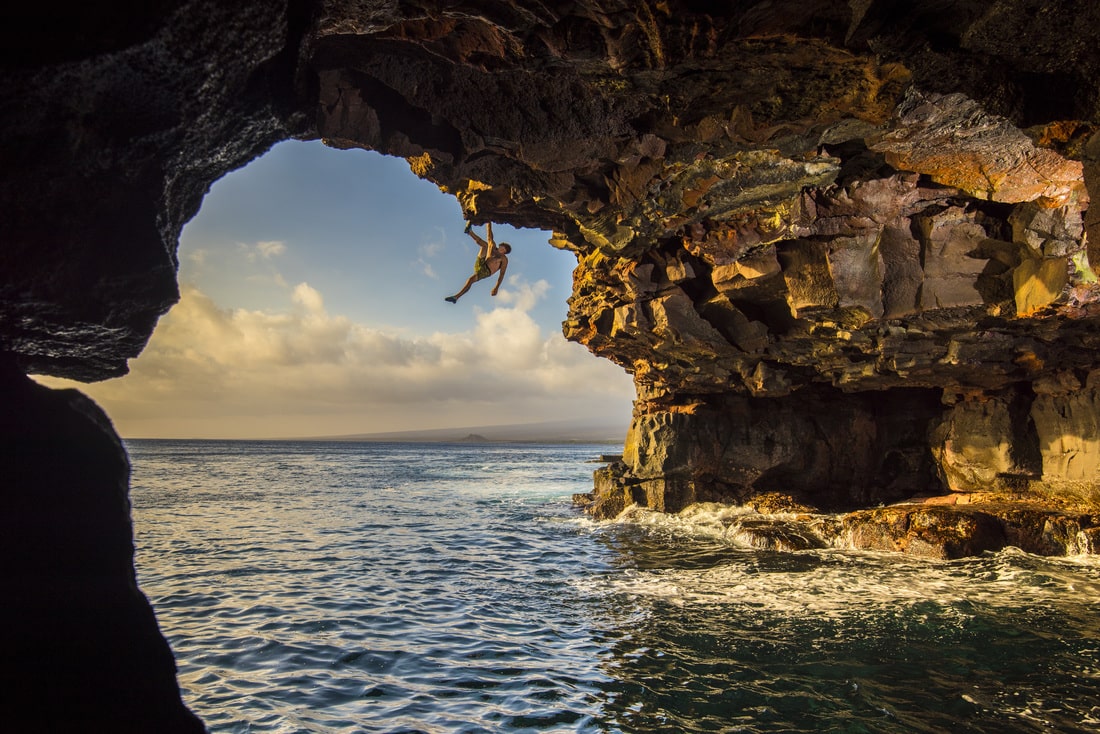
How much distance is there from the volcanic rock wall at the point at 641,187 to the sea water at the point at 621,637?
387 cm

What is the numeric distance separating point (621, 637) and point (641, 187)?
25.6 feet

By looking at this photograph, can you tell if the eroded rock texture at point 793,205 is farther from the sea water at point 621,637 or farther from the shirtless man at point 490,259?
the sea water at point 621,637

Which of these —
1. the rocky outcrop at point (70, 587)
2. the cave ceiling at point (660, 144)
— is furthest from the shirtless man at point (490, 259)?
the rocky outcrop at point (70, 587)

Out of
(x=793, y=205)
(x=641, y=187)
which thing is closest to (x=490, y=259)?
(x=641, y=187)

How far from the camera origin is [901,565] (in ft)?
44.0

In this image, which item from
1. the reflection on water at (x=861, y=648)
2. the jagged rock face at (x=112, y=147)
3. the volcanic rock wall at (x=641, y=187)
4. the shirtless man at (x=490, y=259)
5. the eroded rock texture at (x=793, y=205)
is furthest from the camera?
the shirtless man at (x=490, y=259)

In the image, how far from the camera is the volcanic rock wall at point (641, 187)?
3086 mm

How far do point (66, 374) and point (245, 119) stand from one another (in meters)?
2.31

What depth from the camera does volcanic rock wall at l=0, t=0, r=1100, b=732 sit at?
3.09 meters

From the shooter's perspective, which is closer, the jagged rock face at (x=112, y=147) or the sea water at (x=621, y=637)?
the jagged rock face at (x=112, y=147)

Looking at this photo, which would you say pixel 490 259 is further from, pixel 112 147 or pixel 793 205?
pixel 112 147

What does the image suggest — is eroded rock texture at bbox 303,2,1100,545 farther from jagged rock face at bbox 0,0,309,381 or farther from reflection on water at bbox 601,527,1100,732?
reflection on water at bbox 601,527,1100,732

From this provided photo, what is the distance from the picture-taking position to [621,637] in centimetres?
909

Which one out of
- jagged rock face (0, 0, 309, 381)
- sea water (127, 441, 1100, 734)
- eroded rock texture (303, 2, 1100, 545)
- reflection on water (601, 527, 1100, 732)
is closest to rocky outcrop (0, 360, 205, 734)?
jagged rock face (0, 0, 309, 381)
